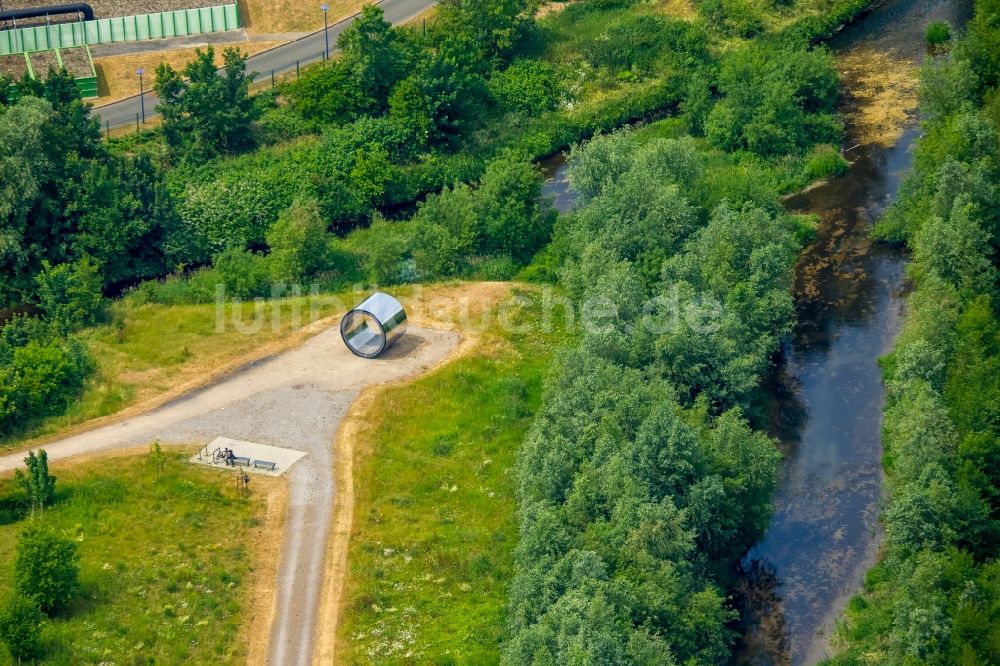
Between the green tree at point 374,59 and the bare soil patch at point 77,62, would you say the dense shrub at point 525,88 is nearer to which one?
the green tree at point 374,59

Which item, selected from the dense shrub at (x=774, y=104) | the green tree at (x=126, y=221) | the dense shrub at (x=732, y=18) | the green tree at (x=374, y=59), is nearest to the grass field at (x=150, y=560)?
the green tree at (x=126, y=221)

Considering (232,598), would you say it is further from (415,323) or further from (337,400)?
(415,323)

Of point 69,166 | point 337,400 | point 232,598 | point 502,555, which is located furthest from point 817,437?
point 69,166

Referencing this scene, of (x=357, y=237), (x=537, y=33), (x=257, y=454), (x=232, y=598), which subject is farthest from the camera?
(x=537, y=33)

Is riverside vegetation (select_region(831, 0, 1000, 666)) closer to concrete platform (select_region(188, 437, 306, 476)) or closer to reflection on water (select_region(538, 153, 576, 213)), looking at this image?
reflection on water (select_region(538, 153, 576, 213))

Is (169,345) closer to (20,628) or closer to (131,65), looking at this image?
(20,628)

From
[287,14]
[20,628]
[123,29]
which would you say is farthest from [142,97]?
[20,628]
